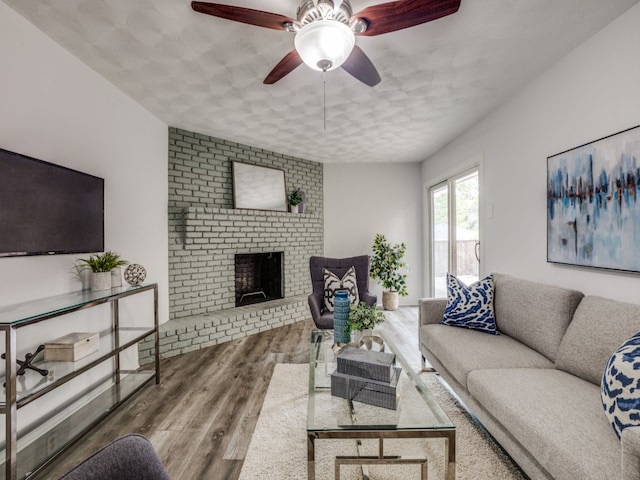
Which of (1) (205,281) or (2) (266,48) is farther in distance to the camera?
(1) (205,281)

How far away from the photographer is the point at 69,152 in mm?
2191

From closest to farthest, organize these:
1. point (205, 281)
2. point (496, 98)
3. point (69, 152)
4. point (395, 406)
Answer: point (395, 406)
point (69, 152)
point (496, 98)
point (205, 281)

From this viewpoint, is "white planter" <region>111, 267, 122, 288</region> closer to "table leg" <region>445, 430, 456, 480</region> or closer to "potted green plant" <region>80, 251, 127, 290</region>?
"potted green plant" <region>80, 251, 127, 290</region>

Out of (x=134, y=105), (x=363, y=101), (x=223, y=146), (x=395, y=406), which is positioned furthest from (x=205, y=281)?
(x=395, y=406)

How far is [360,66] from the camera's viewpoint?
185 centimetres

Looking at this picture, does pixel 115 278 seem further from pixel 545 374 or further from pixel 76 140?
pixel 545 374

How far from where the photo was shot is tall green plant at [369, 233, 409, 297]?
16.7 feet

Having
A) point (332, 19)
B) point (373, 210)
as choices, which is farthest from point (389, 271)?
point (332, 19)

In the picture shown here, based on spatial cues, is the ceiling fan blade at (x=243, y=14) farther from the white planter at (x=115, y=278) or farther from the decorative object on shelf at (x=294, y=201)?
the decorative object on shelf at (x=294, y=201)

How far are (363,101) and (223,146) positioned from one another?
6.52ft

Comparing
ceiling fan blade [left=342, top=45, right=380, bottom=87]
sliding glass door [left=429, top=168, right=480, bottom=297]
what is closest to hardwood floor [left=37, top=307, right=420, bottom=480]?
sliding glass door [left=429, top=168, right=480, bottom=297]

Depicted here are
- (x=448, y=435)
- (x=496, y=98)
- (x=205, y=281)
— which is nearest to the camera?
(x=448, y=435)

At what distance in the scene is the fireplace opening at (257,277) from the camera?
439 centimetres

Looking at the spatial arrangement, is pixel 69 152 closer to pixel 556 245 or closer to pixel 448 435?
pixel 448 435
